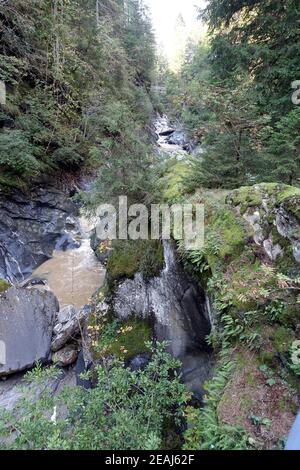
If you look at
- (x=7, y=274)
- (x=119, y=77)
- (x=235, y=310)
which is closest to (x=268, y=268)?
(x=235, y=310)

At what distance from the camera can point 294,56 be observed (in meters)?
7.67

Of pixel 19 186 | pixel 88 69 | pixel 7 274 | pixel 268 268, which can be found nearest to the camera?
pixel 268 268

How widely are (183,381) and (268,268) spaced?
93.1 inches

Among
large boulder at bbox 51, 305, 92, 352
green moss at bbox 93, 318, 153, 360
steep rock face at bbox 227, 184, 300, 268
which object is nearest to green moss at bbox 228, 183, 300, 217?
steep rock face at bbox 227, 184, 300, 268

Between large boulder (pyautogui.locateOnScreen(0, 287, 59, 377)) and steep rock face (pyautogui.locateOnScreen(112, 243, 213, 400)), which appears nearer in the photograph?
steep rock face (pyautogui.locateOnScreen(112, 243, 213, 400))

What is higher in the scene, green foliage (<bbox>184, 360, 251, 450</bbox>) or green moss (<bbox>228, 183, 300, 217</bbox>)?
green moss (<bbox>228, 183, 300, 217</bbox>)

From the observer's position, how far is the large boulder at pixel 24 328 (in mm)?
5965

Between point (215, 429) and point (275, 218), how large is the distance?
8.96 ft

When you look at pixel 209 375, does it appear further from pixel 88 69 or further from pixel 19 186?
pixel 88 69

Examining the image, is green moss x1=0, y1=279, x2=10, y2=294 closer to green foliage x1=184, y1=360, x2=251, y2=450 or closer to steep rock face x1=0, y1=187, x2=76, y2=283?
steep rock face x1=0, y1=187, x2=76, y2=283

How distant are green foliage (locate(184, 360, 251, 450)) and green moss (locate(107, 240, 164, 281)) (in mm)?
2468

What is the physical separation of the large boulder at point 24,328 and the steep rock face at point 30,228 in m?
2.25

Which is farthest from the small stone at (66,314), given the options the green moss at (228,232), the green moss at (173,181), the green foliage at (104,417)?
the green moss at (228,232)

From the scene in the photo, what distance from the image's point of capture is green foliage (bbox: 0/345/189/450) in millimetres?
2838
